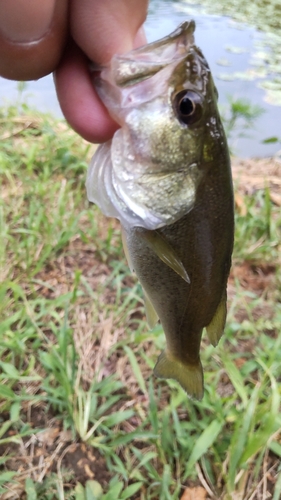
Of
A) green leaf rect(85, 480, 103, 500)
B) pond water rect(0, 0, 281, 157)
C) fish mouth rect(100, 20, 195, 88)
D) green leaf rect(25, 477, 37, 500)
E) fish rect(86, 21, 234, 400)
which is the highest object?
fish mouth rect(100, 20, 195, 88)

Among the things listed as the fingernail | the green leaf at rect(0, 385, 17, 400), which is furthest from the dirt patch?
the fingernail

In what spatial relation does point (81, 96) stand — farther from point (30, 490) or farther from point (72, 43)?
point (30, 490)

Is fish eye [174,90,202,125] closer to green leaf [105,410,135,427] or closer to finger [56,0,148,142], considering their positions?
finger [56,0,148,142]

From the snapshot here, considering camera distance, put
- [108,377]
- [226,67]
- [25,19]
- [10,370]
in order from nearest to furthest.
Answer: [25,19], [10,370], [108,377], [226,67]

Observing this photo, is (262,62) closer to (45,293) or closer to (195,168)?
(45,293)

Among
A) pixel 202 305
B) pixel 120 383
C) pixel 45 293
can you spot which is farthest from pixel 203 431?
pixel 45 293

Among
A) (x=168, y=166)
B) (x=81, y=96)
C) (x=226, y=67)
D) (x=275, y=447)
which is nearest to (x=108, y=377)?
(x=275, y=447)
